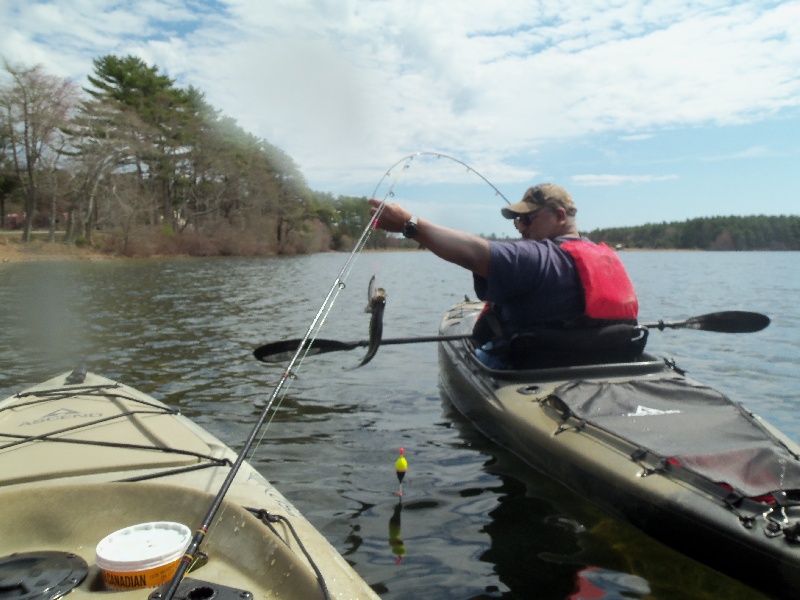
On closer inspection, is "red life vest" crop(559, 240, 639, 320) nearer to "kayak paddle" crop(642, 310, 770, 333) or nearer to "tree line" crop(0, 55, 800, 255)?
"kayak paddle" crop(642, 310, 770, 333)

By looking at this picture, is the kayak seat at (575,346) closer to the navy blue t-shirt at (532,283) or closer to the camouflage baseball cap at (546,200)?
the navy blue t-shirt at (532,283)

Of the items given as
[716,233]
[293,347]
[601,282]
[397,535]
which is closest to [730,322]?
[601,282]

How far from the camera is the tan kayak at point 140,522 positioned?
6.23 feet

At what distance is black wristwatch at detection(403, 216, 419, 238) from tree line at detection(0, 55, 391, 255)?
19.0 meters

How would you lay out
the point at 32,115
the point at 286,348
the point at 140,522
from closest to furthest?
the point at 140,522
the point at 286,348
the point at 32,115

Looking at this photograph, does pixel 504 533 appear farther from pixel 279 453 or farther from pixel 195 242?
pixel 195 242

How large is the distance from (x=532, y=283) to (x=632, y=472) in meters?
1.45

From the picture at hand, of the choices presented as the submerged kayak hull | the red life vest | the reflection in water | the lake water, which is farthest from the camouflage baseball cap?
the reflection in water

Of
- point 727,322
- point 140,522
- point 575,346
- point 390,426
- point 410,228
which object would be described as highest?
point 410,228

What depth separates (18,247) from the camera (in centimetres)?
3027

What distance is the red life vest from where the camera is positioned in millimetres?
4012

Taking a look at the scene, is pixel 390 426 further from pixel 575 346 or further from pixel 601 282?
pixel 601 282

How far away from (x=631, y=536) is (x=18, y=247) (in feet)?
111

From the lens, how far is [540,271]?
3947 mm
